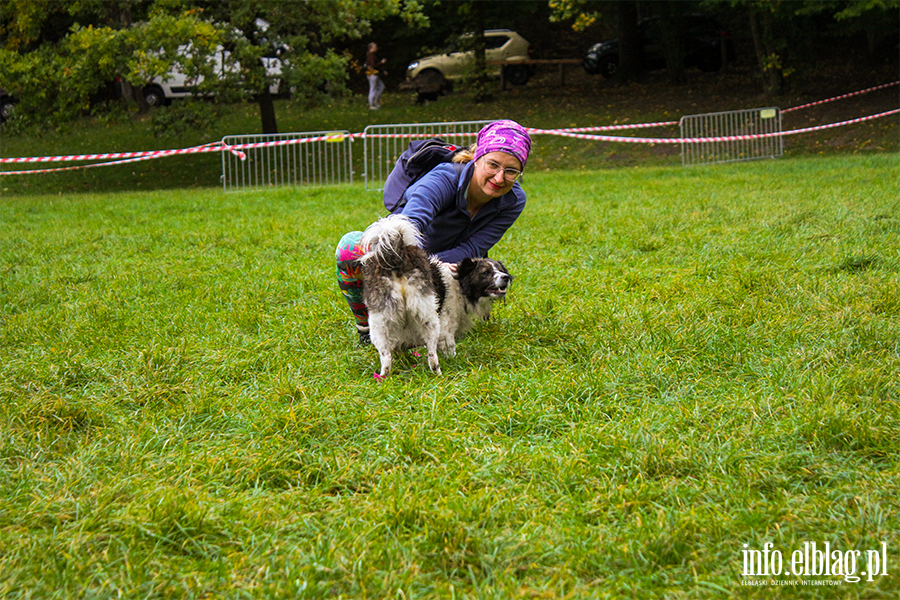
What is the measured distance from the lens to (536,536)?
2.48 meters

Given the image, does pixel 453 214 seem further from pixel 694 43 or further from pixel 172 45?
pixel 694 43

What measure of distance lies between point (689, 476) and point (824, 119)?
19.5 m

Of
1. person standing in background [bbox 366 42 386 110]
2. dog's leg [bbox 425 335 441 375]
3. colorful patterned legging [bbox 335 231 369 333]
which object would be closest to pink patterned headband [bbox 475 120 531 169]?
colorful patterned legging [bbox 335 231 369 333]

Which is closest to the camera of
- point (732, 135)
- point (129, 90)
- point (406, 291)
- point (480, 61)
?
point (406, 291)

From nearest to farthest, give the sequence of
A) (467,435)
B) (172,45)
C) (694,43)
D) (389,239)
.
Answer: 1. (467,435)
2. (389,239)
3. (172,45)
4. (694,43)

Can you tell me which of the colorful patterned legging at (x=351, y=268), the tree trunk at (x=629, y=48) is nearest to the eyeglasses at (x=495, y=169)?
the colorful patterned legging at (x=351, y=268)

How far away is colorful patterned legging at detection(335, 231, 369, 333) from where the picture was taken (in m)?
4.19

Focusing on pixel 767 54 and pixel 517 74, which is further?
pixel 517 74

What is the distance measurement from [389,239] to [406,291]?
373 mm

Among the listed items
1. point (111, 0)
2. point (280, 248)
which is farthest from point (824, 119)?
point (111, 0)

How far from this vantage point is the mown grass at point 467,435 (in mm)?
2375

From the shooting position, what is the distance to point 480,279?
4.59 m

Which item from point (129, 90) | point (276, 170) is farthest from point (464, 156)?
point (129, 90)

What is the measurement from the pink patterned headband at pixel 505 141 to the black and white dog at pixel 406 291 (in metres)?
0.73
